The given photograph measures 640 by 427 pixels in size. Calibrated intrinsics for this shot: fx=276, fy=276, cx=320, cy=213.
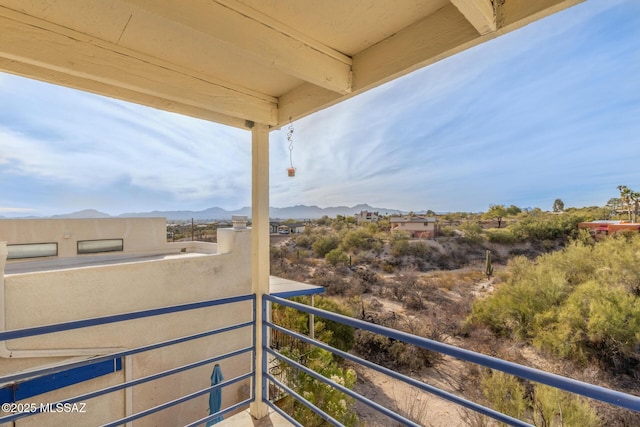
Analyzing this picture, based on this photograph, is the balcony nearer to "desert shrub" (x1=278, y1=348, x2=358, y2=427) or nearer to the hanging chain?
"desert shrub" (x1=278, y1=348, x2=358, y2=427)

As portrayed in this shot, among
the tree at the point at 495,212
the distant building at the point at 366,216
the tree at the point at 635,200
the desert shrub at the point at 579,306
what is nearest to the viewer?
the desert shrub at the point at 579,306

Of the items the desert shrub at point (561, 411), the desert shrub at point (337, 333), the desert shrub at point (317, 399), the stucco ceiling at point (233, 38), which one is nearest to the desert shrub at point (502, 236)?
the desert shrub at point (337, 333)

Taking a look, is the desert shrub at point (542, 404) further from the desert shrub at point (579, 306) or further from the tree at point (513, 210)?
the tree at point (513, 210)

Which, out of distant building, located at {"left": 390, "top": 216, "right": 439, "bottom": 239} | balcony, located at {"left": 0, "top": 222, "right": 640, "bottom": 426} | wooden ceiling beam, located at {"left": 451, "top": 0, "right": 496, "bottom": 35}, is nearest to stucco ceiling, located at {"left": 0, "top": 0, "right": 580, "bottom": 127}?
wooden ceiling beam, located at {"left": 451, "top": 0, "right": 496, "bottom": 35}

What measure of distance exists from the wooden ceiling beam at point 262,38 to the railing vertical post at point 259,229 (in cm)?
77

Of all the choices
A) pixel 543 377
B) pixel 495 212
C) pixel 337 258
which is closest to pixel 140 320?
pixel 543 377

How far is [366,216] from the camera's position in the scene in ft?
83.6

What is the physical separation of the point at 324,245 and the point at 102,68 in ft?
50.1

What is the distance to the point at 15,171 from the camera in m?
8.99

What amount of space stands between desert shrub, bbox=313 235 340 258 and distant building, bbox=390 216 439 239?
15.2ft

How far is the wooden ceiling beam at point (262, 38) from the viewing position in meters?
0.94

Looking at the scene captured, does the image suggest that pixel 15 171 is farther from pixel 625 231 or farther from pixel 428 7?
pixel 625 231

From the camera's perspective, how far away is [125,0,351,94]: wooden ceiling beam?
3.07 ft

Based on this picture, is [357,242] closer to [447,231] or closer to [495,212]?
[447,231]
